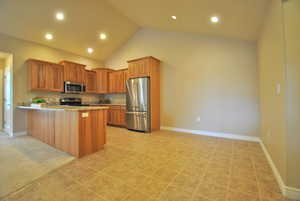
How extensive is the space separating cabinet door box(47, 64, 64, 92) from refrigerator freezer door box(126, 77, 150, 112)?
244 centimetres

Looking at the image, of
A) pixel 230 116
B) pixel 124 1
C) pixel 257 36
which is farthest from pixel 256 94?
pixel 124 1

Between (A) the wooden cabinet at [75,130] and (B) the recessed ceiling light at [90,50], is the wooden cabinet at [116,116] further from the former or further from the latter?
(B) the recessed ceiling light at [90,50]

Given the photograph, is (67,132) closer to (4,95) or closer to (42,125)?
(42,125)

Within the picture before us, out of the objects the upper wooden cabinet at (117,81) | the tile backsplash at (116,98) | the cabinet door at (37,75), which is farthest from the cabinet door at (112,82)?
the cabinet door at (37,75)

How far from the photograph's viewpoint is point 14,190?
1635mm

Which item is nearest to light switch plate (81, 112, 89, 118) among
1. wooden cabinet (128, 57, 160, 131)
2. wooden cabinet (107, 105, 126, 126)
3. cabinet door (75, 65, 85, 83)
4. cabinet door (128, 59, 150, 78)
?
wooden cabinet (128, 57, 160, 131)

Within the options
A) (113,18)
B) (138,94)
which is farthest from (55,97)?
(113,18)

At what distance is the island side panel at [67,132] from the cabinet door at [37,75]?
2.13 m

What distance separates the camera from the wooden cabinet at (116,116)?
5.40m

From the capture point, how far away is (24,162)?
7.84ft

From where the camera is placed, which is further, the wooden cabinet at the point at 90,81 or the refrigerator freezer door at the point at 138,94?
the wooden cabinet at the point at 90,81

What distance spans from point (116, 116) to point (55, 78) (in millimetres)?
2547

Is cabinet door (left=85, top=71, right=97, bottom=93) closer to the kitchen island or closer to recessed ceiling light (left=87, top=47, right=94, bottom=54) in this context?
recessed ceiling light (left=87, top=47, right=94, bottom=54)

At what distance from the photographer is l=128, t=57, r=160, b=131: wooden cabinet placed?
184 inches
